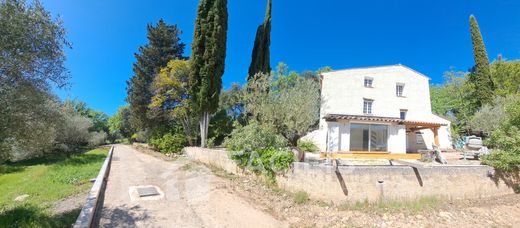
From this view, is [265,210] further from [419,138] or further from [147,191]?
[419,138]

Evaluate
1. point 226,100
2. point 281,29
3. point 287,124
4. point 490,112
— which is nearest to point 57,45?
point 287,124

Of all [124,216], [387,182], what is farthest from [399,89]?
[124,216]

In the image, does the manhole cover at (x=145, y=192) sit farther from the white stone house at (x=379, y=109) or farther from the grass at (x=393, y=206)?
the white stone house at (x=379, y=109)

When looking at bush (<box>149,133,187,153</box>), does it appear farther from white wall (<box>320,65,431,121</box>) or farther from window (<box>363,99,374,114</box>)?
window (<box>363,99,374,114</box>)

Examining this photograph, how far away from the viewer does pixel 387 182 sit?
325 inches

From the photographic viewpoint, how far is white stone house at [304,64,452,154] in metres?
18.1

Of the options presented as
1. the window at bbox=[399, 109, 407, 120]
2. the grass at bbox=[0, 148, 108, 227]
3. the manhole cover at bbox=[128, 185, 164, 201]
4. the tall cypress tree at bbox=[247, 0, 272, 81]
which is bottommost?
the grass at bbox=[0, 148, 108, 227]

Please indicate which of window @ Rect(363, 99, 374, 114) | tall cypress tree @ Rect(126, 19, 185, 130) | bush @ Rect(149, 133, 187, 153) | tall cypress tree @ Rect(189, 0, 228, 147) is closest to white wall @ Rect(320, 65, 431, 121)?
window @ Rect(363, 99, 374, 114)

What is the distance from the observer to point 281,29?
2661 centimetres

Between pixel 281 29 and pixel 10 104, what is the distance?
24639mm

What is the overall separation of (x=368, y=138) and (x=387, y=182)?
10603 millimetres

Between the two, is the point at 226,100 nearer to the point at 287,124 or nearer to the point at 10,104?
Result: the point at 287,124

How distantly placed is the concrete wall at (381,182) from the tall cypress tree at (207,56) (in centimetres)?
1043

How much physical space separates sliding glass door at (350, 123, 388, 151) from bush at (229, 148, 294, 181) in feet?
33.9
